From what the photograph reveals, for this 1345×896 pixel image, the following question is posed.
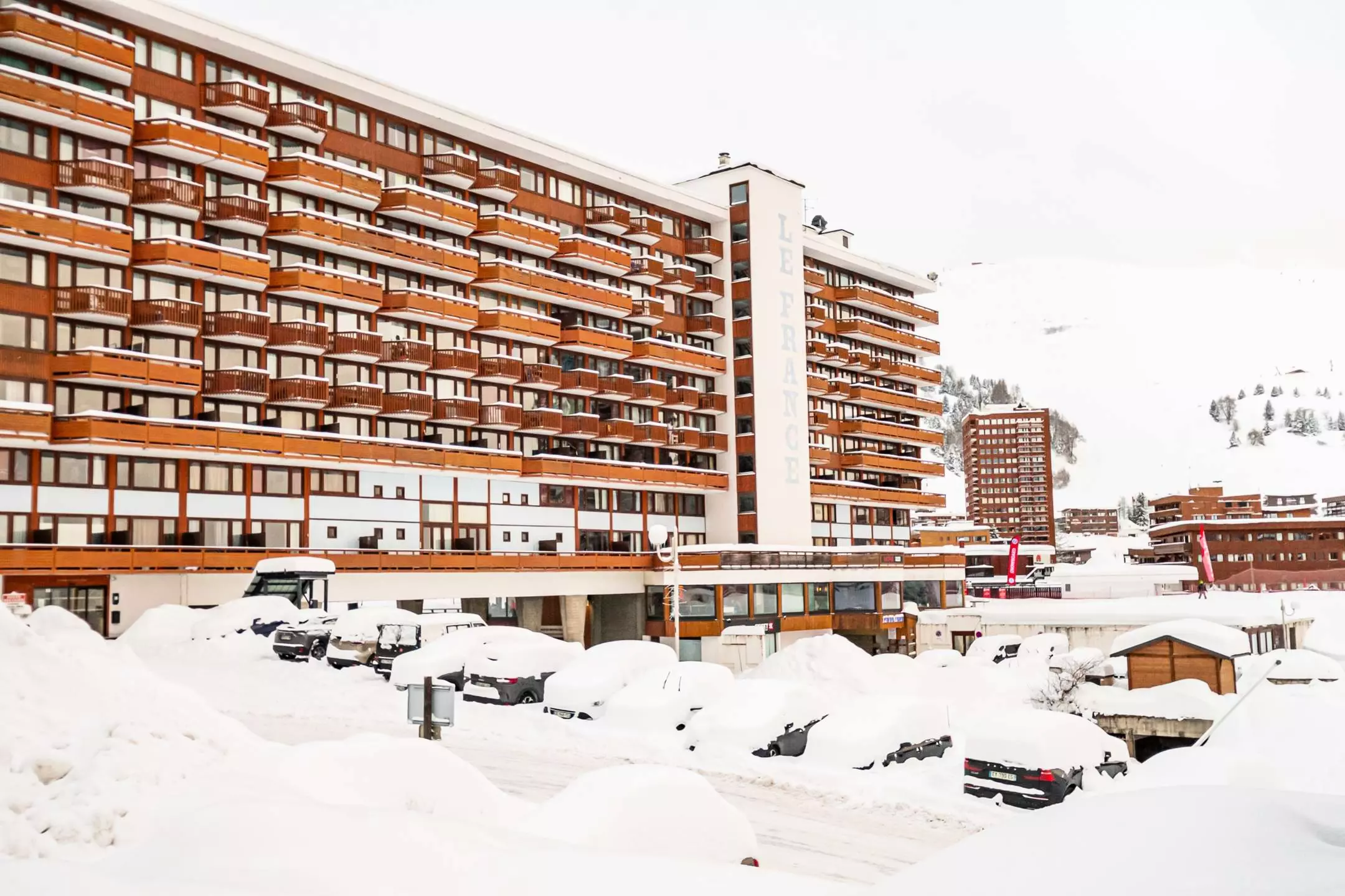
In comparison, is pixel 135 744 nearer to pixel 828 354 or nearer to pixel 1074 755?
pixel 1074 755

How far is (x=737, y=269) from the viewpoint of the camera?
7056 centimetres

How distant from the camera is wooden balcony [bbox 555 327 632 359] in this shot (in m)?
61.3

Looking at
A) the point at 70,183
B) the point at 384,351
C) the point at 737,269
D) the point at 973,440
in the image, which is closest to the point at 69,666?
the point at 70,183

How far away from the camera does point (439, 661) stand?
30688 millimetres

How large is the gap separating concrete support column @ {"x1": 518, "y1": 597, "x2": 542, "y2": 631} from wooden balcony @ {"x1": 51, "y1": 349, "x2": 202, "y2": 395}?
19.7 metres

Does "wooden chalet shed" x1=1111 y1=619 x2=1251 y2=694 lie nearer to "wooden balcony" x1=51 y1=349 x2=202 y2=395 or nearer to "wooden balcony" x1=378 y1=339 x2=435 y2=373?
"wooden balcony" x1=378 y1=339 x2=435 y2=373

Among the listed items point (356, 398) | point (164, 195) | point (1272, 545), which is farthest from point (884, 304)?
point (1272, 545)

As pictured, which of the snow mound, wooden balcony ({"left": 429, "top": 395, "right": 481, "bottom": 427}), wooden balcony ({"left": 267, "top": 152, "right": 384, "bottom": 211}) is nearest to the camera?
the snow mound

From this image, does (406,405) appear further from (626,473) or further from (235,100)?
(235,100)

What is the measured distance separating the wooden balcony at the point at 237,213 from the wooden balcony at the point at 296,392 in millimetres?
6520

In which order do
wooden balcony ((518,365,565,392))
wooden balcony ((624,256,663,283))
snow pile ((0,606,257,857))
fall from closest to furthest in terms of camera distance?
snow pile ((0,606,257,857)), wooden balcony ((518,365,565,392)), wooden balcony ((624,256,663,283))

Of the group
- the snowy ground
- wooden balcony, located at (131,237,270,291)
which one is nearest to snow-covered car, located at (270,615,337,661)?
the snowy ground

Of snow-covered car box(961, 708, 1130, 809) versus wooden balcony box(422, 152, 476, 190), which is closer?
snow-covered car box(961, 708, 1130, 809)

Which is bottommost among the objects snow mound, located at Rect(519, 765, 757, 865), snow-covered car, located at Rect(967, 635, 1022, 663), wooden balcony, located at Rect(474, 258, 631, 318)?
snow-covered car, located at Rect(967, 635, 1022, 663)
